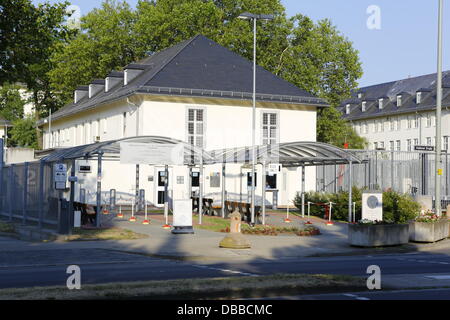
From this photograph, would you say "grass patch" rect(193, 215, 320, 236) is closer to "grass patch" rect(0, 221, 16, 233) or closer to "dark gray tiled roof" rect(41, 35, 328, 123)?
"grass patch" rect(0, 221, 16, 233)

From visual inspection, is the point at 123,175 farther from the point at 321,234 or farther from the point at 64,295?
the point at 64,295

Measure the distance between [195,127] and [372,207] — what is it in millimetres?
19587

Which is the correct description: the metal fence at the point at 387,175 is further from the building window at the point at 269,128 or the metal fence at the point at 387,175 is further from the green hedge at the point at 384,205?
the green hedge at the point at 384,205

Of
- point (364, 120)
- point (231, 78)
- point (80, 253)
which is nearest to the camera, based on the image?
point (80, 253)

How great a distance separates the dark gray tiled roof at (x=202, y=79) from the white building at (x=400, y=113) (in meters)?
43.9

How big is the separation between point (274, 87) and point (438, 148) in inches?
740

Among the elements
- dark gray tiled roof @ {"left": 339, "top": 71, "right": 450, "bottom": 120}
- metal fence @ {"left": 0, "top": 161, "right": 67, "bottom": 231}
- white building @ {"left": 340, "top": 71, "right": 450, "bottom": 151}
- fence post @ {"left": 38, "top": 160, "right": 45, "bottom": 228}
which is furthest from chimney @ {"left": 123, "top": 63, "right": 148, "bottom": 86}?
dark gray tiled roof @ {"left": 339, "top": 71, "right": 450, "bottom": 120}

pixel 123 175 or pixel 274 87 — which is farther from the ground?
pixel 274 87

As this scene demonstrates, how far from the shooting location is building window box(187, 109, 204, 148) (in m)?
42.8

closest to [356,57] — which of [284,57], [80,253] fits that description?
[284,57]

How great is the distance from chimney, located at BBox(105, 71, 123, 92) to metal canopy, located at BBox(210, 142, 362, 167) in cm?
1843

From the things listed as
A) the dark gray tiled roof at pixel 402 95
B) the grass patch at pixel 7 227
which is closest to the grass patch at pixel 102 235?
the grass patch at pixel 7 227

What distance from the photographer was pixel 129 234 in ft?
81.1

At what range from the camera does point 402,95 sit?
101 metres
